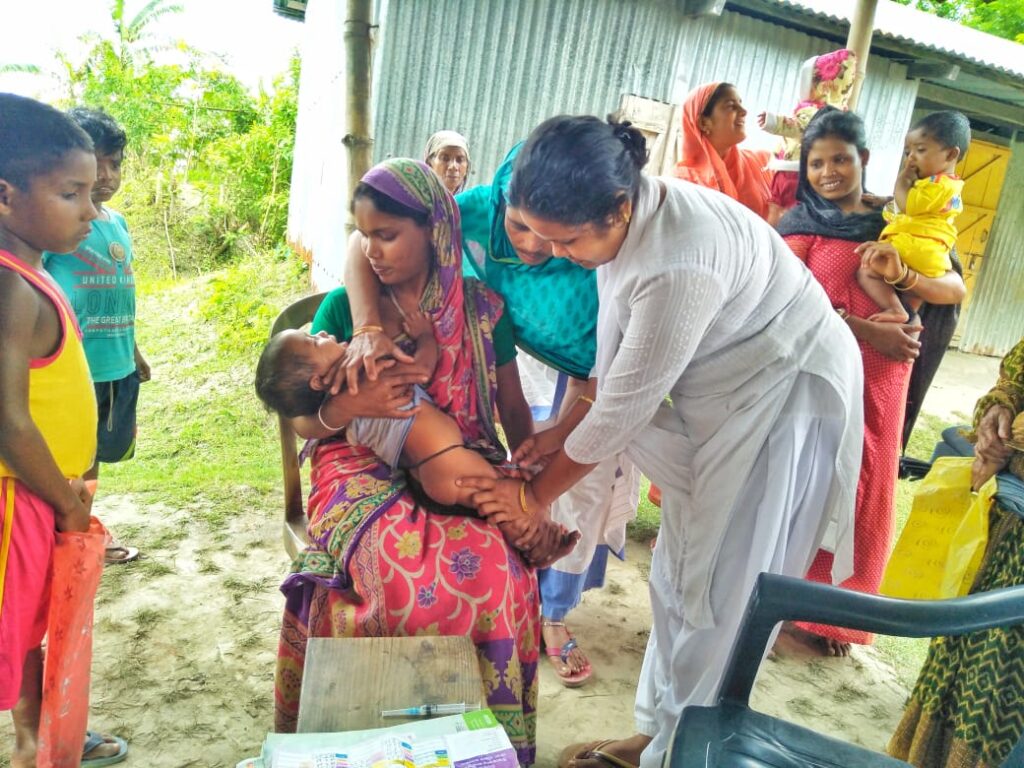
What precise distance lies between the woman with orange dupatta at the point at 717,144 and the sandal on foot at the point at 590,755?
2.13 m

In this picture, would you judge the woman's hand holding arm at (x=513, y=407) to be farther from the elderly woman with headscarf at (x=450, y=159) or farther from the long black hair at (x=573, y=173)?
the elderly woman with headscarf at (x=450, y=159)

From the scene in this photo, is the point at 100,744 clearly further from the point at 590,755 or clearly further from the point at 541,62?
the point at 541,62

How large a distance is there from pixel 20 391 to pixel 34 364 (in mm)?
89

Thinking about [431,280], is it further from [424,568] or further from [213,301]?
[213,301]

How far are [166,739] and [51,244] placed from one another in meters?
1.46

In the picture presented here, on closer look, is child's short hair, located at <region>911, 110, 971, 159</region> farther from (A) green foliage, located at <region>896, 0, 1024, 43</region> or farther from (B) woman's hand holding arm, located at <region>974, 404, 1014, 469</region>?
(A) green foliage, located at <region>896, 0, 1024, 43</region>

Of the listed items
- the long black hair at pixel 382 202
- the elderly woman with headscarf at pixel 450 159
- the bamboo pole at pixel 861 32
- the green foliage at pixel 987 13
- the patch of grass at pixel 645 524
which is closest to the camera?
the long black hair at pixel 382 202

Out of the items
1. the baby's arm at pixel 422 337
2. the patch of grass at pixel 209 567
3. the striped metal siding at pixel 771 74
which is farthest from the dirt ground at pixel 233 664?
the striped metal siding at pixel 771 74

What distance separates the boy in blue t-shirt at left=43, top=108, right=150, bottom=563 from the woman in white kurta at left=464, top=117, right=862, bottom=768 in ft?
5.43

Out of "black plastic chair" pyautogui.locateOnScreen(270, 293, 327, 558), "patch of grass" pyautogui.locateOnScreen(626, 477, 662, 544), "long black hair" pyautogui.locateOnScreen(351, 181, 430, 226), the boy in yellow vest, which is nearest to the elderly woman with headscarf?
"black plastic chair" pyautogui.locateOnScreen(270, 293, 327, 558)

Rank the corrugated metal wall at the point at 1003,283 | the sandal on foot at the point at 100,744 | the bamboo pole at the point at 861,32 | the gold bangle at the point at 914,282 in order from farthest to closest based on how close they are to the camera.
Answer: the corrugated metal wall at the point at 1003,283 < the bamboo pole at the point at 861,32 < the gold bangle at the point at 914,282 < the sandal on foot at the point at 100,744

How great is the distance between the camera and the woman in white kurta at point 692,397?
1486mm

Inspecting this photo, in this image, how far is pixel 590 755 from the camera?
2.10 m

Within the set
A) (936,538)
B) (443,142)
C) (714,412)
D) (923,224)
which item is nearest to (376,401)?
(714,412)
